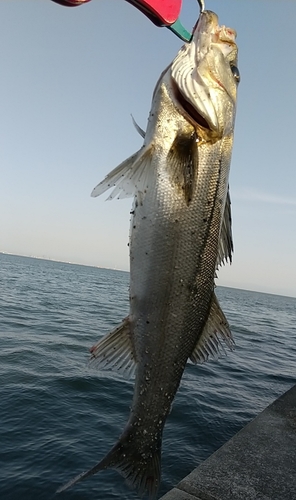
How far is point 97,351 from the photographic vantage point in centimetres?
310

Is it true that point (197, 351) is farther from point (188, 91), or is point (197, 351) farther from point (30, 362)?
point (30, 362)

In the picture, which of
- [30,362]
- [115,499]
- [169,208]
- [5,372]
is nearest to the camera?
[169,208]

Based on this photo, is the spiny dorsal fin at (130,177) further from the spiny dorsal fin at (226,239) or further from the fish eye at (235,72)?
the fish eye at (235,72)

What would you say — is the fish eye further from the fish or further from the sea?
the sea

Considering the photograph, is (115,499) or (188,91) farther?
(115,499)

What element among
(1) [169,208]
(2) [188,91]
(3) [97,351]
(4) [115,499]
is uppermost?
(2) [188,91]

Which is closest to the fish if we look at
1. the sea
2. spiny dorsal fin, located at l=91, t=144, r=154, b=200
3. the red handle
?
spiny dorsal fin, located at l=91, t=144, r=154, b=200

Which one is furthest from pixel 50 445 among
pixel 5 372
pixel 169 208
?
pixel 169 208

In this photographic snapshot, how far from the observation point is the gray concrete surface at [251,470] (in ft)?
14.7

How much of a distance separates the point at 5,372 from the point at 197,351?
10.2 metres

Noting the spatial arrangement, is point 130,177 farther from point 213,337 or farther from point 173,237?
point 213,337

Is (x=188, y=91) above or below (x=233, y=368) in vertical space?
above

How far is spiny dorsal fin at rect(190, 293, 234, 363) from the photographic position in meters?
3.11

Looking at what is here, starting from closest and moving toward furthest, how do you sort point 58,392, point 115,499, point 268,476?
point 268,476 → point 115,499 → point 58,392
